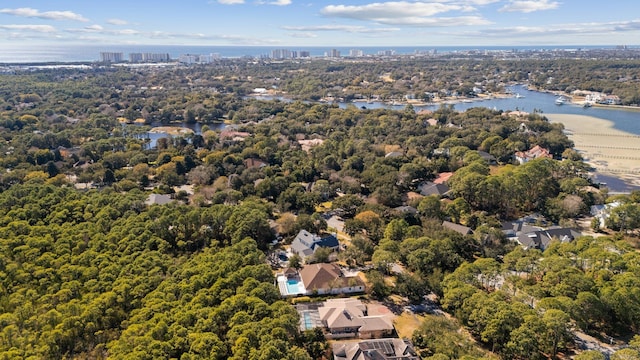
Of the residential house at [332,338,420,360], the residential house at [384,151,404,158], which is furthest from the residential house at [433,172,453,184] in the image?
the residential house at [332,338,420,360]

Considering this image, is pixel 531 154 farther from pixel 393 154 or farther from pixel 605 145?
pixel 393 154

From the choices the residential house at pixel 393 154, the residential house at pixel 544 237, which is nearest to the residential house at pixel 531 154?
the residential house at pixel 393 154

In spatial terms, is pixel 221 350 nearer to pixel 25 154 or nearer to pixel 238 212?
pixel 238 212

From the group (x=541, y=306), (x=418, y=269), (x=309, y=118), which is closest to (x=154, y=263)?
(x=418, y=269)

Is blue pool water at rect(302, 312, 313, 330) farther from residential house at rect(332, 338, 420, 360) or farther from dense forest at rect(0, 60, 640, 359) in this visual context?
residential house at rect(332, 338, 420, 360)

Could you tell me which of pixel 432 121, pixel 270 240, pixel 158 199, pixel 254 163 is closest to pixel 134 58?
pixel 432 121

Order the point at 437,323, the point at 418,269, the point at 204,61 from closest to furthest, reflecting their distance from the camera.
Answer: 1. the point at 437,323
2. the point at 418,269
3. the point at 204,61
